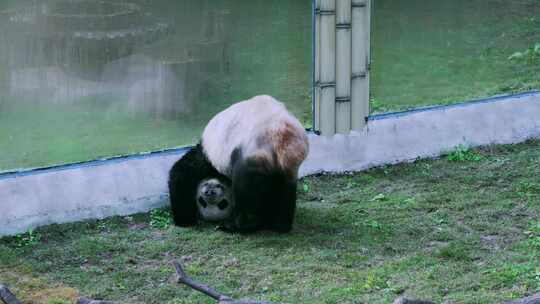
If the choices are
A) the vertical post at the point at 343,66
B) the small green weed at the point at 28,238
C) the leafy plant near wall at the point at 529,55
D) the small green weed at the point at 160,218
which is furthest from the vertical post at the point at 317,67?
the small green weed at the point at 28,238

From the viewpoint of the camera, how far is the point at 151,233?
22.8 ft

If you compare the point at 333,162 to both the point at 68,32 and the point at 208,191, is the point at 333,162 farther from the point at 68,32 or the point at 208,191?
the point at 68,32

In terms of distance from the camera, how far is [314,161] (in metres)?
8.13

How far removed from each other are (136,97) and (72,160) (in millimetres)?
690

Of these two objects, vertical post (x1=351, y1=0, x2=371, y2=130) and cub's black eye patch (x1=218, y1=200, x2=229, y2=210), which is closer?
cub's black eye patch (x1=218, y1=200, x2=229, y2=210)

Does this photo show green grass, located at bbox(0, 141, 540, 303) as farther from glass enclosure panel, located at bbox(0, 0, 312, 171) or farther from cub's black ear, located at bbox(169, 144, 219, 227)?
glass enclosure panel, located at bbox(0, 0, 312, 171)

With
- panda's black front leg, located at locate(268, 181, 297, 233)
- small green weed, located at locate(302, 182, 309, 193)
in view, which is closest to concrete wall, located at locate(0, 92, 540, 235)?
small green weed, located at locate(302, 182, 309, 193)

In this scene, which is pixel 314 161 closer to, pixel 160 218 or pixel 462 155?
pixel 462 155

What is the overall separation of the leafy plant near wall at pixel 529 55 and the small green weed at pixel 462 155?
1273 mm

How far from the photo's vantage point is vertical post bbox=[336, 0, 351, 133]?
7.97 m

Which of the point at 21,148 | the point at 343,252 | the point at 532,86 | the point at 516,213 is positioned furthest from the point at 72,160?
the point at 532,86

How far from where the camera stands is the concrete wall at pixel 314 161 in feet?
22.8

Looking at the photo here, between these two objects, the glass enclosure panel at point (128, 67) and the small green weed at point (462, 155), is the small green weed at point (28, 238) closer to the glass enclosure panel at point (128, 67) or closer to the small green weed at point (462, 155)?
the glass enclosure panel at point (128, 67)

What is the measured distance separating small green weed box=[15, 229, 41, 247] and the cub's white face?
1.21 meters
